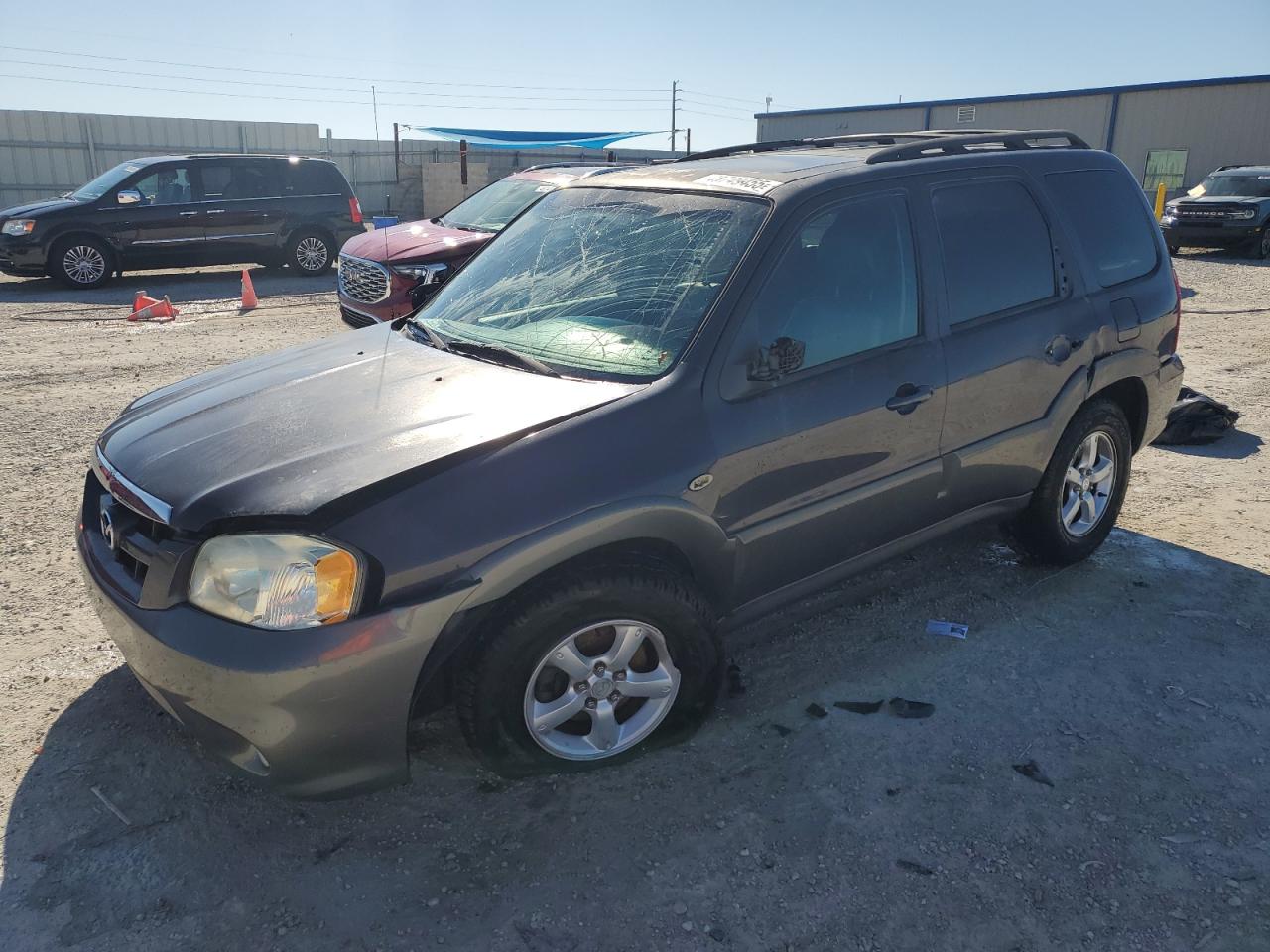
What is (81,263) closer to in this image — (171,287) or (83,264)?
(83,264)

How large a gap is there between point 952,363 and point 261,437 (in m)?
2.39

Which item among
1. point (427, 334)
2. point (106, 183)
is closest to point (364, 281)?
point (427, 334)

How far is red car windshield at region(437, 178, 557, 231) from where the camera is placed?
987 centimetres

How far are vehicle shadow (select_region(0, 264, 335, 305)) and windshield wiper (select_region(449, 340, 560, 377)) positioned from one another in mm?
10544

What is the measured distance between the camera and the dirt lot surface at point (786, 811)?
7.91 ft

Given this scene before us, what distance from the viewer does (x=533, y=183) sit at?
10227 mm

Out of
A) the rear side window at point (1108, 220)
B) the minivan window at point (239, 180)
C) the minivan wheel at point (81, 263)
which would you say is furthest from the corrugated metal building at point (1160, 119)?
the rear side window at point (1108, 220)

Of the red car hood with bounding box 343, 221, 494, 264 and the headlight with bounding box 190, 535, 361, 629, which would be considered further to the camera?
the red car hood with bounding box 343, 221, 494, 264

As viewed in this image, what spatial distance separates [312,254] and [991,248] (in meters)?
13.1

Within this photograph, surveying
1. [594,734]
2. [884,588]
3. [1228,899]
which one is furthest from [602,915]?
[884,588]

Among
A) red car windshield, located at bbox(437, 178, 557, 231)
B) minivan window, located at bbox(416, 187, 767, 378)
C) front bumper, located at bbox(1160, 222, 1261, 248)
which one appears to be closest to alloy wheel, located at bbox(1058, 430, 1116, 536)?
minivan window, located at bbox(416, 187, 767, 378)

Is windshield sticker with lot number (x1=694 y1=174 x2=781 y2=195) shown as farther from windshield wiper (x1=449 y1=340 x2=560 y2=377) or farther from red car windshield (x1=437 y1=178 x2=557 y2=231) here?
red car windshield (x1=437 y1=178 x2=557 y2=231)

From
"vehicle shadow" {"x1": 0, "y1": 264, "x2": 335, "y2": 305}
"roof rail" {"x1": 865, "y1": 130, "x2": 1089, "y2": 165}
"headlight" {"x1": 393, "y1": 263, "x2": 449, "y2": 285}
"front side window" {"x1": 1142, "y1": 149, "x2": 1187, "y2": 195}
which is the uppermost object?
"front side window" {"x1": 1142, "y1": 149, "x2": 1187, "y2": 195}

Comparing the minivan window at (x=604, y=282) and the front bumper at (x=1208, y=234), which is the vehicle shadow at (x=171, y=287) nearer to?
the minivan window at (x=604, y=282)
